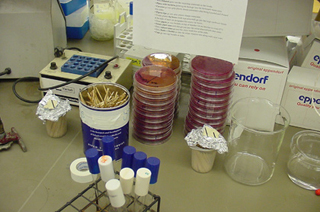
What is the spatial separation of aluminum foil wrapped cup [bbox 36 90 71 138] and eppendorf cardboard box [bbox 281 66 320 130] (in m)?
0.66

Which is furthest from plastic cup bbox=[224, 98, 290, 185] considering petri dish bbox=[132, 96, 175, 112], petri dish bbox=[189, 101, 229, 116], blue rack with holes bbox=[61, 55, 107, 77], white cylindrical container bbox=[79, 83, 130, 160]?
blue rack with holes bbox=[61, 55, 107, 77]

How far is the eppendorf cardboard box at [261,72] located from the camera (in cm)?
94

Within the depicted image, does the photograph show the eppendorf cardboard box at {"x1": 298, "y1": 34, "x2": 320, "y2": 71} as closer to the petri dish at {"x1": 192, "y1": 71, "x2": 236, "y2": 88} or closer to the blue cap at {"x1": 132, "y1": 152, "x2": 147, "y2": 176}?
the petri dish at {"x1": 192, "y1": 71, "x2": 236, "y2": 88}

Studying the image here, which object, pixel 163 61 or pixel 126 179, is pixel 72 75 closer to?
pixel 163 61

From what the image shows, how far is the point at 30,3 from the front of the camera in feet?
3.43

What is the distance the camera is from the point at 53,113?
34.8 inches

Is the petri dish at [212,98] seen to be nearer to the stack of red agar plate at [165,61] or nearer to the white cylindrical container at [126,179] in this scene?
the stack of red agar plate at [165,61]

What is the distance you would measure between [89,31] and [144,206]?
37.9 inches

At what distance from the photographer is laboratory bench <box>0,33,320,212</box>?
2.52 feet

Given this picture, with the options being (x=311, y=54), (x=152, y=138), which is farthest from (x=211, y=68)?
(x=311, y=54)

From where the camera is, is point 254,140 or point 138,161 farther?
point 254,140

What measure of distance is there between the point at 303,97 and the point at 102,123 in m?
0.61

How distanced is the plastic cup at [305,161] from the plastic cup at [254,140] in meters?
0.05

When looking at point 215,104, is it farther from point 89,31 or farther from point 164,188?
point 89,31
